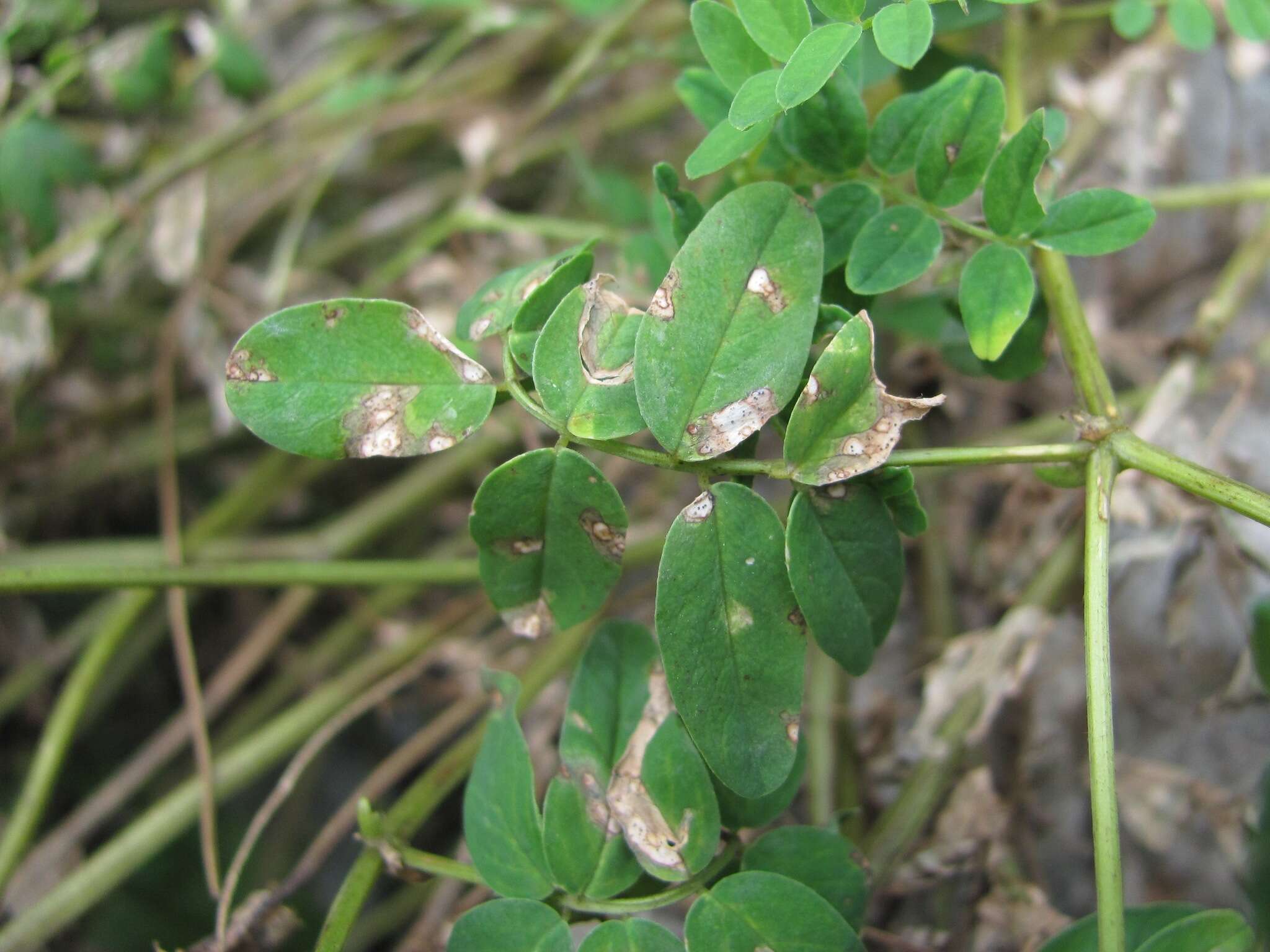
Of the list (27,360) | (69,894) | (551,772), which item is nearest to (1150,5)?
(551,772)

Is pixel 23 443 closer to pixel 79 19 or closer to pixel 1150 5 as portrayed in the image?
pixel 79 19

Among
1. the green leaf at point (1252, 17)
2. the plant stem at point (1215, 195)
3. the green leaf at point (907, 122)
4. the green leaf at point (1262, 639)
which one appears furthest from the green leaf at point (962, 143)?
the plant stem at point (1215, 195)

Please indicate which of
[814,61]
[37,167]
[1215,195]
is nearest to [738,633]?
[814,61]

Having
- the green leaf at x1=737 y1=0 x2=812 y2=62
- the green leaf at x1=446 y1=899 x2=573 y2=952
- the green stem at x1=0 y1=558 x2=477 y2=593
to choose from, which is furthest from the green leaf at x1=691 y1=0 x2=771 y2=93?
the green leaf at x1=446 y1=899 x2=573 y2=952

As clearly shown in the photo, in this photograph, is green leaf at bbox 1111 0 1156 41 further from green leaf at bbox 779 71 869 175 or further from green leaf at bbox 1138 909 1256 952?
green leaf at bbox 1138 909 1256 952

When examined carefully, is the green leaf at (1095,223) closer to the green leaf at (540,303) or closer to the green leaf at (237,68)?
the green leaf at (540,303)

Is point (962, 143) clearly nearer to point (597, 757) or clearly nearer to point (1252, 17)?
point (1252, 17)

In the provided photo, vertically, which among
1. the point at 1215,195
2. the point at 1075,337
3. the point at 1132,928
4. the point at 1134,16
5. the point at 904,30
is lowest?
the point at 1132,928
